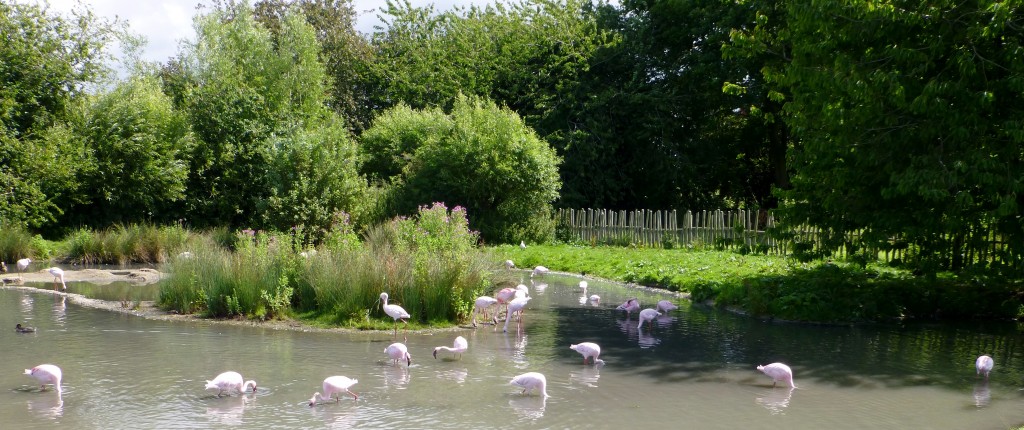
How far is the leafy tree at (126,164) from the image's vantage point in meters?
27.5

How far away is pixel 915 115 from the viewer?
12.0 m

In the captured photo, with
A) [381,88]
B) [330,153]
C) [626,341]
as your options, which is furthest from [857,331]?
[381,88]

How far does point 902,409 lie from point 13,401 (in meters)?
8.59

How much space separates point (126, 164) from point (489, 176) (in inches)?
478

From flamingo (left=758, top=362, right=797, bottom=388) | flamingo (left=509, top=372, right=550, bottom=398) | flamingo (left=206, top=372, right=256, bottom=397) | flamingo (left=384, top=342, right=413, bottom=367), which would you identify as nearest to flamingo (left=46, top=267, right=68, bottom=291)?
flamingo (left=384, top=342, right=413, bottom=367)

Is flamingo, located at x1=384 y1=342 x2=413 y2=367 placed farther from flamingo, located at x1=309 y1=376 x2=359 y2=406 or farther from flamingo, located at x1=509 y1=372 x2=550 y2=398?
flamingo, located at x1=509 y1=372 x2=550 y2=398

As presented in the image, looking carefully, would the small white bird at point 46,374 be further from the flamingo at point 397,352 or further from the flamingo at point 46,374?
the flamingo at point 397,352

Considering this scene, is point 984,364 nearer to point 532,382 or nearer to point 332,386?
point 532,382

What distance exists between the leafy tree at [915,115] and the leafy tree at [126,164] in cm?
2190

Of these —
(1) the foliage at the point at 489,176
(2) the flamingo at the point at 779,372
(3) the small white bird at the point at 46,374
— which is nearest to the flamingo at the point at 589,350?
(2) the flamingo at the point at 779,372

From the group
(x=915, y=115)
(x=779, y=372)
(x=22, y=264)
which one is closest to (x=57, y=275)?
(x=22, y=264)

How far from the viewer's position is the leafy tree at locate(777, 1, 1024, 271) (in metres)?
10.9

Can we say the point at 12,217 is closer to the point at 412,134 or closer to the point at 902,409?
the point at 412,134

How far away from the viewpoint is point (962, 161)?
11.1 m
